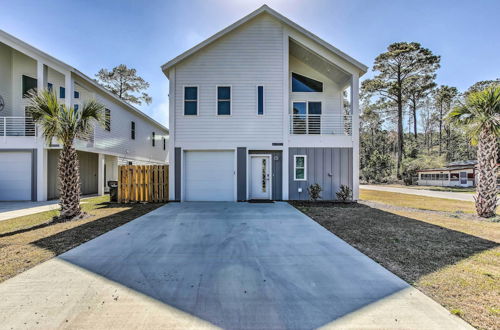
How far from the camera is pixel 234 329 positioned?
2080 mm

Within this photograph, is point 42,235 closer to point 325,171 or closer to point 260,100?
point 260,100

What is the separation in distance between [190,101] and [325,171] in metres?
6.71

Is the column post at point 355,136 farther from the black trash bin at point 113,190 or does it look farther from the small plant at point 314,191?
the black trash bin at point 113,190

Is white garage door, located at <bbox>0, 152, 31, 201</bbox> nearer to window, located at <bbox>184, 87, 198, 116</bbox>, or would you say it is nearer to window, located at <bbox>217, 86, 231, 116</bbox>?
window, located at <bbox>184, 87, 198, 116</bbox>

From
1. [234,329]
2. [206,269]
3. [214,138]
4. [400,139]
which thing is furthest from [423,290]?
[400,139]

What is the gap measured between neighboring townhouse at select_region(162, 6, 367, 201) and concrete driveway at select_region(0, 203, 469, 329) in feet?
17.1

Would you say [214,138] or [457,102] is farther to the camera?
[214,138]

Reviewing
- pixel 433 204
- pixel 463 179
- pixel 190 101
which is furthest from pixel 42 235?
pixel 463 179

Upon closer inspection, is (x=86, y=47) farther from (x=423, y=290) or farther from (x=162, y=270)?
(x=423, y=290)

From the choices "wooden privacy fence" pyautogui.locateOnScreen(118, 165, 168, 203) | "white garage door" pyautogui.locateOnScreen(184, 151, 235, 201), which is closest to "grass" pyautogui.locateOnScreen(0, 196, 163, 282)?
"wooden privacy fence" pyautogui.locateOnScreen(118, 165, 168, 203)

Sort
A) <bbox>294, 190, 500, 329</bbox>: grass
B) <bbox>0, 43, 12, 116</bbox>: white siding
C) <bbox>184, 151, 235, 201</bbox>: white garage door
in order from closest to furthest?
<bbox>294, 190, 500, 329</bbox>: grass < <bbox>184, 151, 235, 201</bbox>: white garage door < <bbox>0, 43, 12, 116</bbox>: white siding

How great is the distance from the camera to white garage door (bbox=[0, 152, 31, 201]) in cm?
1029

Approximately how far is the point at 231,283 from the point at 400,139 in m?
30.6

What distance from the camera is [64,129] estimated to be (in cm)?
661
